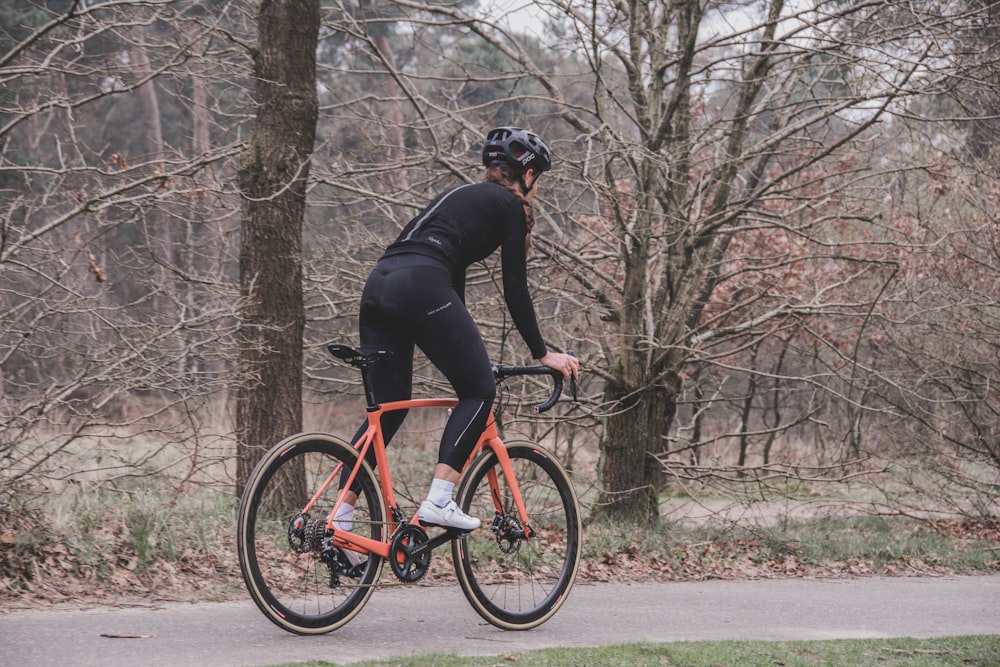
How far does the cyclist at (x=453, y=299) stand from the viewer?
468cm

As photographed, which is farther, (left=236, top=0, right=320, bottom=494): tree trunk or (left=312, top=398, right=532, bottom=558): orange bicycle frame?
(left=236, top=0, right=320, bottom=494): tree trunk

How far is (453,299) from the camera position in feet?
15.5

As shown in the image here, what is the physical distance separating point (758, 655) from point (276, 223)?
4471mm

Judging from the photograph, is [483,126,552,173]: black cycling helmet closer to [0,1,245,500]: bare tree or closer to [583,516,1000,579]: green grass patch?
[0,1,245,500]: bare tree

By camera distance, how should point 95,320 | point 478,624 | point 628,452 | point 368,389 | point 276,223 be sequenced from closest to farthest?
point 368,389, point 478,624, point 95,320, point 276,223, point 628,452

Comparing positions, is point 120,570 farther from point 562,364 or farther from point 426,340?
point 562,364

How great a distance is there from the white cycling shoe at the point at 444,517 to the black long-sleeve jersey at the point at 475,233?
886mm

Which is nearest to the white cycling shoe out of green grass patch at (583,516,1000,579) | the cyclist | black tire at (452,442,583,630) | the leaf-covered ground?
the cyclist

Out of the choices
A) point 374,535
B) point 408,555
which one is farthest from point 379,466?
point 408,555

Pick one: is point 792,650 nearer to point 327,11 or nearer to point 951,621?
point 951,621

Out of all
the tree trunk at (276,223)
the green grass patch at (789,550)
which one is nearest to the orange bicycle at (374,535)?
the tree trunk at (276,223)

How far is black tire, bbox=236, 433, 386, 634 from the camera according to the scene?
4512mm

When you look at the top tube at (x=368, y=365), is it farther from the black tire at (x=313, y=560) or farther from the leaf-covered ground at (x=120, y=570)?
the leaf-covered ground at (x=120, y=570)

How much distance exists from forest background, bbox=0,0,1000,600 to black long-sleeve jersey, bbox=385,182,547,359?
95.6 inches
